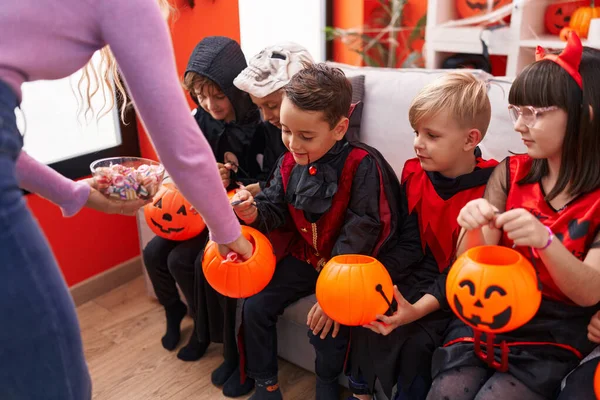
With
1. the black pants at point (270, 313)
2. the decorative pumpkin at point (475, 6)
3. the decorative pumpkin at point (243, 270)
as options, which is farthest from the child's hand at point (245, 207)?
the decorative pumpkin at point (475, 6)

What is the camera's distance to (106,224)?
2.79 meters

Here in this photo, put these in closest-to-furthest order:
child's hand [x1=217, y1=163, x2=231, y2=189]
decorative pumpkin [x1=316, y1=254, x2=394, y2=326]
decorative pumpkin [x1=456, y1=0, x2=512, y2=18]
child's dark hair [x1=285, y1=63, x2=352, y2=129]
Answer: decorative pumpkin [x1=316, y1=254, x2=394, y2=326] < child's dark hair [x1=285, y1=63, x2=352, y2=129] < child's hand [x1=217, y1=163, x2=231, y2=189] < decorative pumpkin [x1=456, y1=0, x2=512, y2=18]

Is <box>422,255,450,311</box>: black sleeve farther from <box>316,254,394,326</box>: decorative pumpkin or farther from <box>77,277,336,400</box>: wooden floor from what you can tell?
<box>77,277,336,400</box>: wooden floor

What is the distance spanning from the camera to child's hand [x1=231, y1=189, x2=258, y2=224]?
1.79m

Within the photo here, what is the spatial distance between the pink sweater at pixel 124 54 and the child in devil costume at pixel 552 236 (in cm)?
70

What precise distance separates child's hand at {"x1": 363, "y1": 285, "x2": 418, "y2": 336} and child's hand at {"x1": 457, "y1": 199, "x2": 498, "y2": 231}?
36cm

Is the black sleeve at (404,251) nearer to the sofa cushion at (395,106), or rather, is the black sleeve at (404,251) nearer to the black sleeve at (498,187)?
the black sleeve at (498,187)

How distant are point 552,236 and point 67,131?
2.31 meters

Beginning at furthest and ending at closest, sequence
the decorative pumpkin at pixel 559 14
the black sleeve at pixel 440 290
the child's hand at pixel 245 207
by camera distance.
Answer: the decorative pumpkin at pixel 559 14, the child's hand at pixel 245 207, the black sleeve at pixel 440 290

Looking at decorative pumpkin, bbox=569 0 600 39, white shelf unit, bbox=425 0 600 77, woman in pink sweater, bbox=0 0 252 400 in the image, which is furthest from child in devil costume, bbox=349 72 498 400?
decorative pumpkin, bbox=569 0 600 39

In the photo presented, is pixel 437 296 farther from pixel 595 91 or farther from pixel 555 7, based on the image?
pixel 555 7

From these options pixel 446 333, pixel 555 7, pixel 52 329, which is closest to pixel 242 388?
pixel 446 333

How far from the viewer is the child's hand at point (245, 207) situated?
1.79 meters

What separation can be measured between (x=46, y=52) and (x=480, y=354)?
121cm
